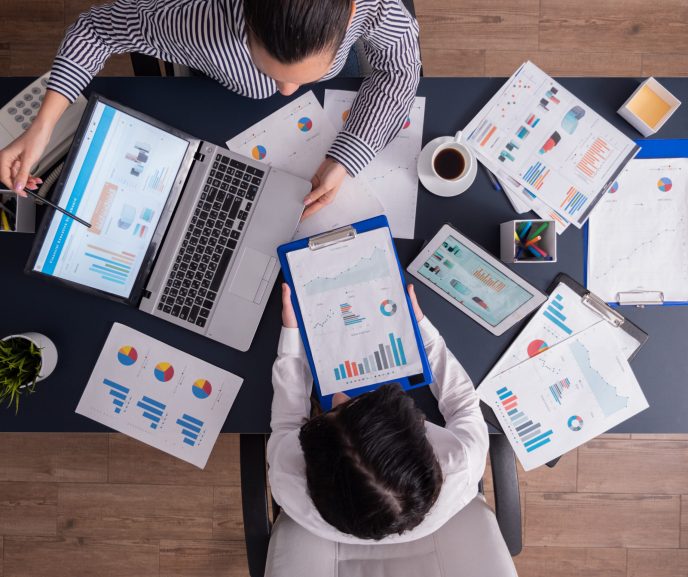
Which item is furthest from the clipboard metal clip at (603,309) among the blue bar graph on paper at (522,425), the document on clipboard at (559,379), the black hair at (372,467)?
the black hair at (372,467)

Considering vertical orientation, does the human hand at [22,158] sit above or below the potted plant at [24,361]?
above

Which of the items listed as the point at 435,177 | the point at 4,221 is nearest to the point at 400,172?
the point at 435,177

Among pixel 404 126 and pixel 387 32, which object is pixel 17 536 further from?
pixel 387 32

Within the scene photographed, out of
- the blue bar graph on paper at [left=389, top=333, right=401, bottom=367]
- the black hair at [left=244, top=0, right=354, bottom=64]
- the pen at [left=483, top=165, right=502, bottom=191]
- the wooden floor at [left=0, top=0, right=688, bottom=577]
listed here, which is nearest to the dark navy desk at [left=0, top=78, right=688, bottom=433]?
the pen at [left=483, top=165, right=502, bottom=191]

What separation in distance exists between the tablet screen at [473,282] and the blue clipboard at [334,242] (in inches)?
3.6

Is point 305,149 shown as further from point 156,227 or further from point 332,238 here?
point 156,227

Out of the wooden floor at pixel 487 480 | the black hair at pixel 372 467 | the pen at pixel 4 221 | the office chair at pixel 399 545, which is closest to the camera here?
the black hair at pixel 372 467

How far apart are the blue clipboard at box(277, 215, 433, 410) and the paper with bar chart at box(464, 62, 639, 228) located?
30 cm

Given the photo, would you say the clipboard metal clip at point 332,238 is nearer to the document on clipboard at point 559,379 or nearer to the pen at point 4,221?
the document on clipboard at point 559,379

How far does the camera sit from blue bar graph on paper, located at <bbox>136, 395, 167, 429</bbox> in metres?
1.11

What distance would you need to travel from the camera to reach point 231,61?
1.00 m

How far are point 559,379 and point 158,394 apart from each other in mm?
868

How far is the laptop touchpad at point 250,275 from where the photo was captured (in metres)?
1.10

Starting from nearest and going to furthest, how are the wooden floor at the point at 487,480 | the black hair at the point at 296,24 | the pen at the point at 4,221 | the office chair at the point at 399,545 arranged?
the black hair at the point at 296,24, the office chair at the point at 399,545, the pen at the point at 4,221, the wooden floor at the point at 487,480
